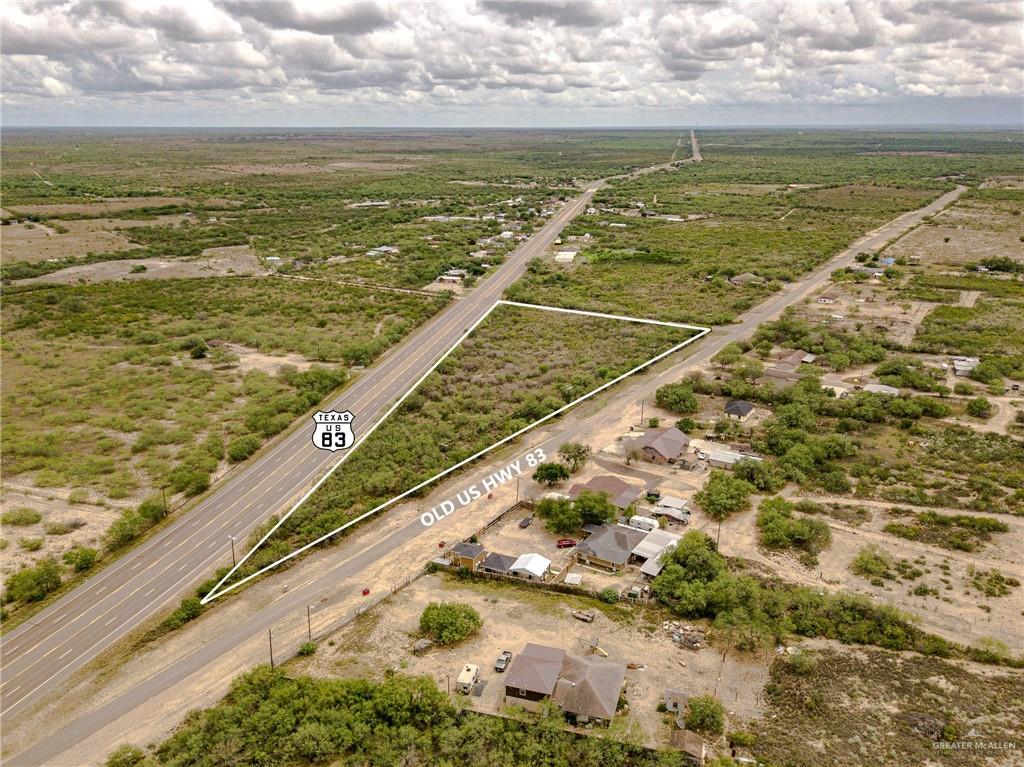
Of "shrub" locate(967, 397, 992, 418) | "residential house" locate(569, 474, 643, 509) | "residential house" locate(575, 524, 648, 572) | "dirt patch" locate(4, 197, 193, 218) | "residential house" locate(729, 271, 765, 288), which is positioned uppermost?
"dirt patch" locate(4, 197, 193, 218)

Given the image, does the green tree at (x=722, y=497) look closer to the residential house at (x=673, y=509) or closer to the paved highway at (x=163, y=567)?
the residential house at (x=673, y=509)

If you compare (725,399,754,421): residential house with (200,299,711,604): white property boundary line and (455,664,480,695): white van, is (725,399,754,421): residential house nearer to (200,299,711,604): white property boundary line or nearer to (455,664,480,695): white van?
(200,299,711,604): white property boundary line

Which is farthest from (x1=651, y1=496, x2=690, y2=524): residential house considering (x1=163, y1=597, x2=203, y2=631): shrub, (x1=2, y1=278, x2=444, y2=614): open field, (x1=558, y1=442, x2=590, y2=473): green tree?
(x1=2, y1=278, x2=444, y2=614): open field

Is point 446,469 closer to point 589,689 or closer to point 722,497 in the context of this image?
point 722,497

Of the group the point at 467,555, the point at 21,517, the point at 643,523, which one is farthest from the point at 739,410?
the point at 21,517

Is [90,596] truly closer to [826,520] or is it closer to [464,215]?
[826,520]

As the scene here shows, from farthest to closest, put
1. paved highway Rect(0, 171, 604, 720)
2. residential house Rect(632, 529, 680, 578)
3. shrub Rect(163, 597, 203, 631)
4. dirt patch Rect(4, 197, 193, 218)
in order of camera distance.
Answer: dirt patch Rect(4, 197, 193, 218)
residential house Rect(632, 529, 680, 578)
shrub Rect(163, 597, 203, 631)
paved highway Rect(0, 171, 604, 720)

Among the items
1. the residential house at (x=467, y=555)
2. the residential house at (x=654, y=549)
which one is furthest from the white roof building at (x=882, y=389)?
the residential house at (x=467, y=555)
